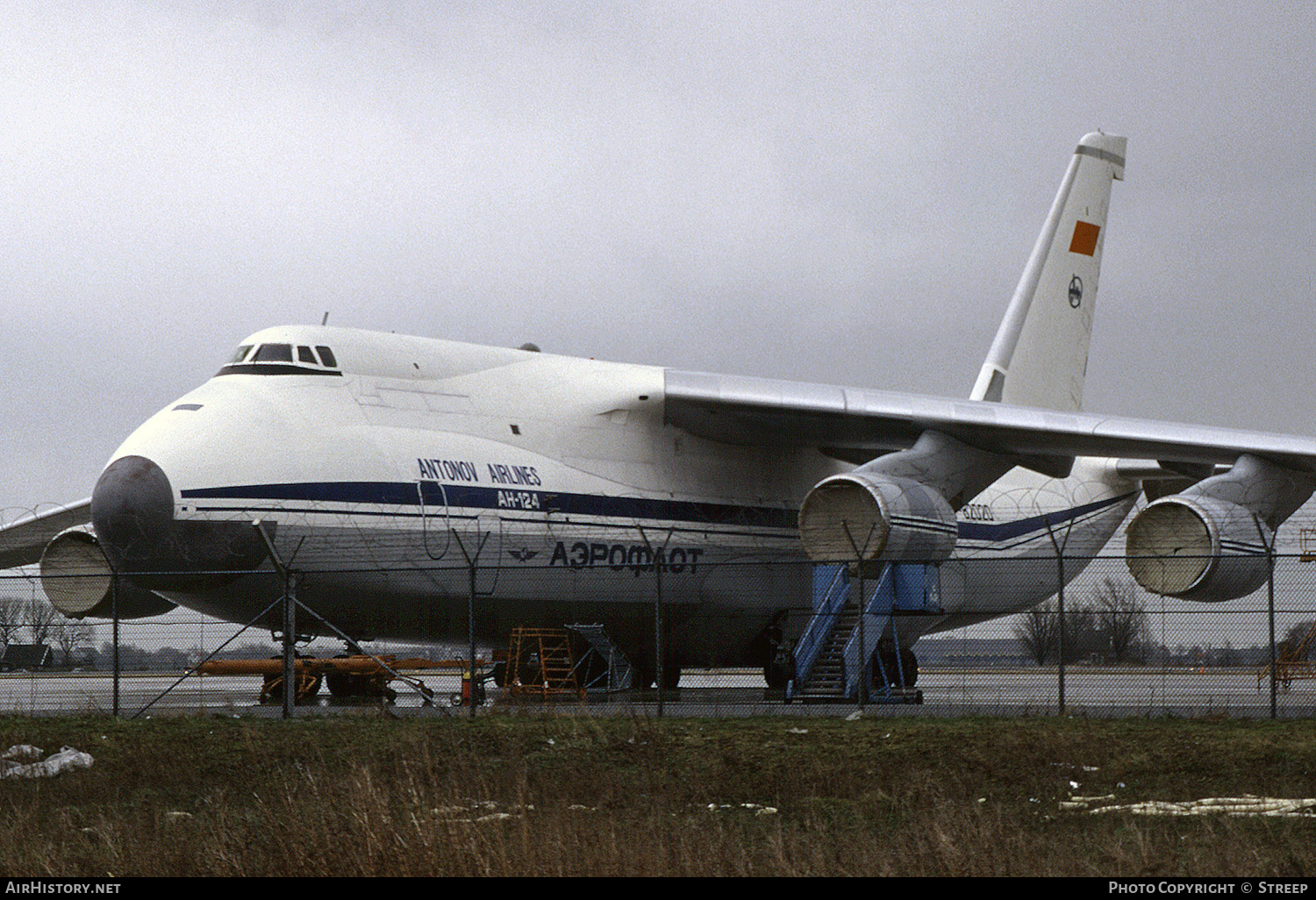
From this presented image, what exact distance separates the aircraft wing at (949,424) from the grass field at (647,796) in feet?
22.3

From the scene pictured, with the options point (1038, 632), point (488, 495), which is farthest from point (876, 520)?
point (488, 495)

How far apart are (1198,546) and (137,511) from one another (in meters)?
12.3

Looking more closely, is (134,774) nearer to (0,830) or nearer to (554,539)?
(0,830)

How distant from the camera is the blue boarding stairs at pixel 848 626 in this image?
1895cm

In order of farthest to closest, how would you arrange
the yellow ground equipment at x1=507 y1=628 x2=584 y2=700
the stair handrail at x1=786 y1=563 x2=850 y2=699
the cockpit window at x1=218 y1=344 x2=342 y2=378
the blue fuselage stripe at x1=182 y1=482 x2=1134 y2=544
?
1. the yellow ground equipment at x1=507 y1=628 x2=584 y2=700
2. the stair handrail at x1=786 y1=563 x2=850 y2=699
3. the cockpit window at x1=218 y1=344 x2=342 y2=378
4. the blue fuselage stripe at x1=182 y1=482 x2=1134 y2=544

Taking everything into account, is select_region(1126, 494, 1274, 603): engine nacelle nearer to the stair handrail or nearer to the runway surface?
the runway surface

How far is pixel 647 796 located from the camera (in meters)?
10.4

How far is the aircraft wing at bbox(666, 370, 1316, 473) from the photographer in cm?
1980

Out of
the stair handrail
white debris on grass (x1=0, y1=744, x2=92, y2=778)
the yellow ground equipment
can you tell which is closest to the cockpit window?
the yellow ground equipment

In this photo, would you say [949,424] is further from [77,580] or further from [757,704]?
[77,580]

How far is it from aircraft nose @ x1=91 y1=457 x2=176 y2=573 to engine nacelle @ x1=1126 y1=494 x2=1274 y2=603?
1116cm

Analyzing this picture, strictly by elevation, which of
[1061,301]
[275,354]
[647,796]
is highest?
[1061,301]

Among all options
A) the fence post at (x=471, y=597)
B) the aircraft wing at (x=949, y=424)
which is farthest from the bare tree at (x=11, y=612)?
the aircraft wing at (x=949, y=424)

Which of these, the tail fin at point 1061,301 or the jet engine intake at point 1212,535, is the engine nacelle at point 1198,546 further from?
the tail fin at point 1061,301
